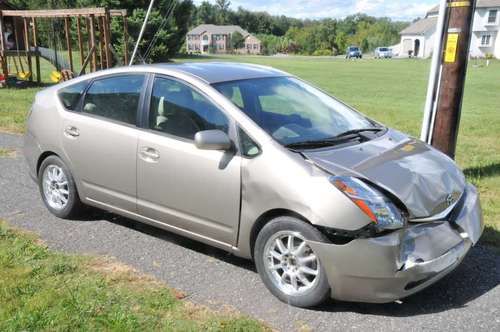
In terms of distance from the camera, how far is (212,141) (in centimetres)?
381

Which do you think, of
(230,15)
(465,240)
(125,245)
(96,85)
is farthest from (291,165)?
(230,15)

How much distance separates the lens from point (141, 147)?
441 centimetres

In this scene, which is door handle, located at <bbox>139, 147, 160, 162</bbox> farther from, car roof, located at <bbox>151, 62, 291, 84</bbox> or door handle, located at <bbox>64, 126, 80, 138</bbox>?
door handle, located at <bbox>64, 126, 80, 138</bbox>

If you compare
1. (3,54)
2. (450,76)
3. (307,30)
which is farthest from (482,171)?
(307,30)

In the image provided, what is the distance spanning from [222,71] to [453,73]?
3.18m

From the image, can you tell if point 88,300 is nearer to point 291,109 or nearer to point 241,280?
point 241,280

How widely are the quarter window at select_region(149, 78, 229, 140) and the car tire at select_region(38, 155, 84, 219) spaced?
1.30 m

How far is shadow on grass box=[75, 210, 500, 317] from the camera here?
360cm

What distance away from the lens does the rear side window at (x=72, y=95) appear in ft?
16.8

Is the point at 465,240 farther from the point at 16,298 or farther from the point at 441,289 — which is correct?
the point at 16,298

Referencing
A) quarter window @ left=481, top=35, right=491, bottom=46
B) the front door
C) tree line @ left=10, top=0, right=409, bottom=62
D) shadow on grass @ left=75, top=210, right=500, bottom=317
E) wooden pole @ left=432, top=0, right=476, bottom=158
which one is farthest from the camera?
quarter window @ left=481, top=35, right=491, bottom=46

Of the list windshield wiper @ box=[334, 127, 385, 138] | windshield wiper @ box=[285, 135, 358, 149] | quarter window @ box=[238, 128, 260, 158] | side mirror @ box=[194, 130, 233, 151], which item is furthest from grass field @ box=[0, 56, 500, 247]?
side mirror @ box=[194, 130, 233, 151]

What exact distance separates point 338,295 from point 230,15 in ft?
485

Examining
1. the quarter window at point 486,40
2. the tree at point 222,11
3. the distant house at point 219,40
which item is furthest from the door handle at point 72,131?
the tree at point 222,11
